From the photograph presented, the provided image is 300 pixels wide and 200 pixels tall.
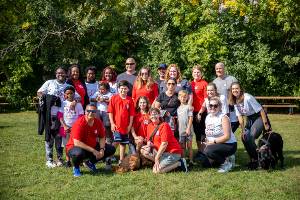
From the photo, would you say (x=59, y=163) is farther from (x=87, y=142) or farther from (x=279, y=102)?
(x=279, y=102)

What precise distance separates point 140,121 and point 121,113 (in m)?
0.38

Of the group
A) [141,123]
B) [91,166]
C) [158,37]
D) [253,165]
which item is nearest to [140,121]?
[141,123]

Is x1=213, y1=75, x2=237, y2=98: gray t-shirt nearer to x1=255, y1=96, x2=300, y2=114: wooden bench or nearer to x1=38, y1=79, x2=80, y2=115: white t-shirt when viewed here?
x1=38, y1=79, x2=80, y2=115: white t-shirt

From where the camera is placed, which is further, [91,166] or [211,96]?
[211,96]

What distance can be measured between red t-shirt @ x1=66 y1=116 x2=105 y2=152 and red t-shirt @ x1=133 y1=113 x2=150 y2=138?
77cm

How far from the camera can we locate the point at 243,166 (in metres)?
7.69

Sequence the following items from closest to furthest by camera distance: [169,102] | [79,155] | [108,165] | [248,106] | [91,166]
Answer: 1. [79,155]
2. [91,166]
3. [108,165]
4. [248,106]
5. [169,102]

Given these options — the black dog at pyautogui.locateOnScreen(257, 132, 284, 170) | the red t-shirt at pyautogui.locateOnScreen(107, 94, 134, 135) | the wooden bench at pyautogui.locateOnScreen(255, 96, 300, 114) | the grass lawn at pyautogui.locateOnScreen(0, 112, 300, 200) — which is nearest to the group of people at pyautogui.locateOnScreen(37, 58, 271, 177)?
the red t-shirt at pyautogui.locateOnScreen(107, 94, 134, 135)

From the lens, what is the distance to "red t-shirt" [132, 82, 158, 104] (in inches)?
312

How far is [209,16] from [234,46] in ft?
6.97

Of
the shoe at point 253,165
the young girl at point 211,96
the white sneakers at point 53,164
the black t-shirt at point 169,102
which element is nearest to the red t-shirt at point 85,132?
the white sneakers at point 53,164

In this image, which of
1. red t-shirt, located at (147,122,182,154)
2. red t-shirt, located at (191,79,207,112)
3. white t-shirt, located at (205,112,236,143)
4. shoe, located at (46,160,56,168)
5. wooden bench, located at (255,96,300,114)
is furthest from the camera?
wooden bench, located at (255,96,300,114)

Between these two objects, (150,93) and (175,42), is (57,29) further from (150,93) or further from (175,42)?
(150,93)

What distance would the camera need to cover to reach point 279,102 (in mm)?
23438
